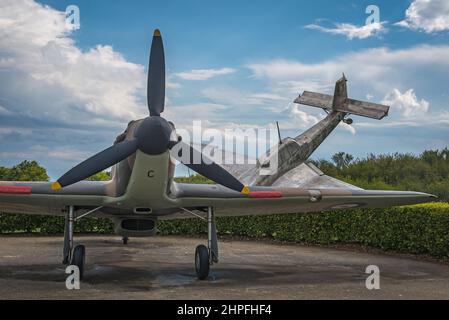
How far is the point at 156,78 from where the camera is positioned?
30.2 feet

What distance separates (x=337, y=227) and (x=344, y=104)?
26.6 m

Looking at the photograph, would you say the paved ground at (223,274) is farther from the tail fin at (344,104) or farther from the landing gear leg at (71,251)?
the tail fin at (344,104)

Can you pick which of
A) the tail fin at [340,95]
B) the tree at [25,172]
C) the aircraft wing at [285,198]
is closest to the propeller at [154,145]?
the aircraft wing at [285,198]

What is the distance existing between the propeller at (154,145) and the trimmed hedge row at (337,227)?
806 cm

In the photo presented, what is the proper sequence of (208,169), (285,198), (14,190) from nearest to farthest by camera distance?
(208,169), (14,190), (285,198)

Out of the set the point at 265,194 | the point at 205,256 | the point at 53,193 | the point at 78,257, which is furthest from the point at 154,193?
the point at 265,194

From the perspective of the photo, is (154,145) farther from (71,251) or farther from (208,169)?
(71,251)

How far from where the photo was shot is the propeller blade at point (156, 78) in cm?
901
